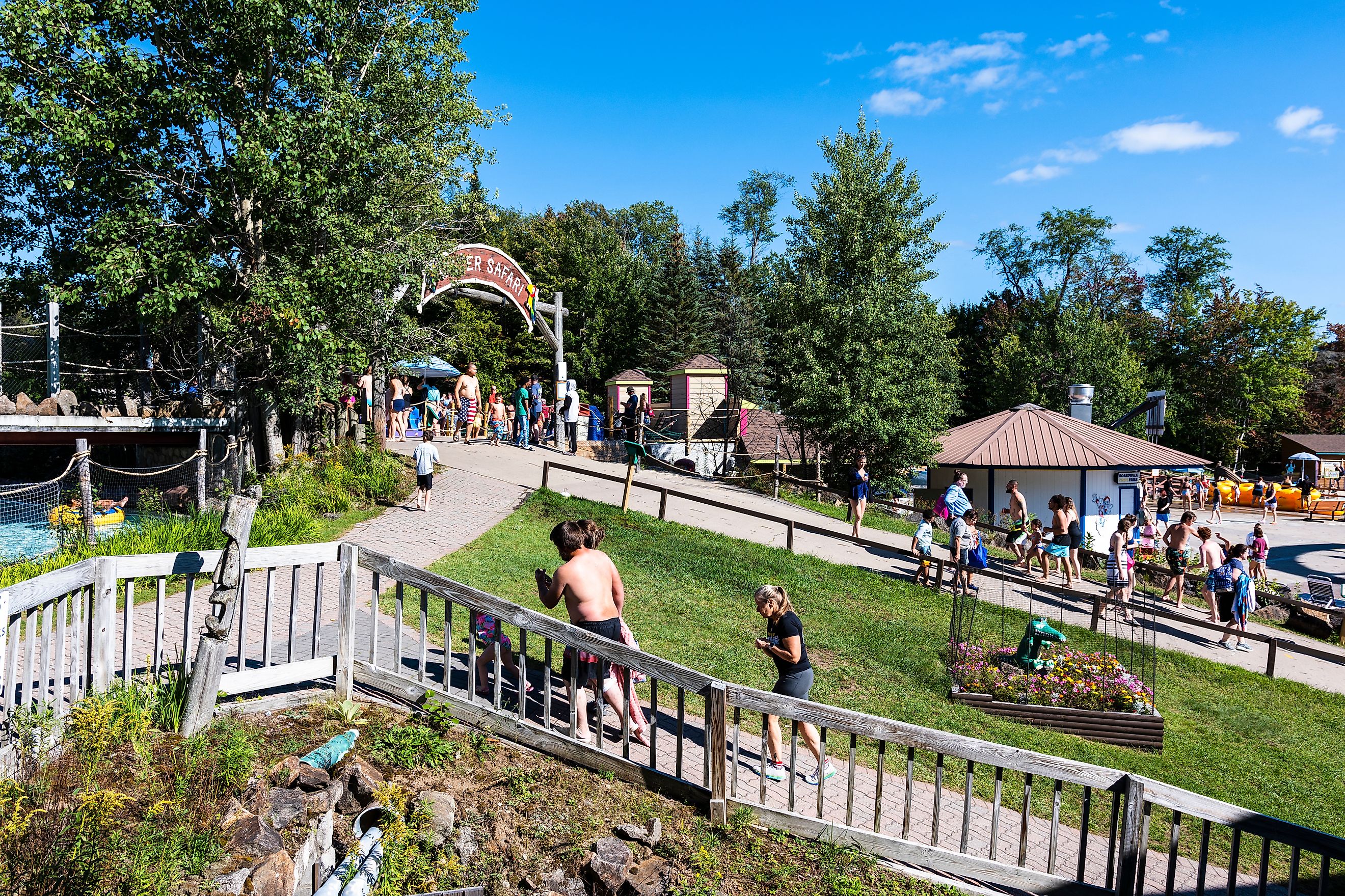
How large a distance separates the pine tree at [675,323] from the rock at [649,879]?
3780 centimetres

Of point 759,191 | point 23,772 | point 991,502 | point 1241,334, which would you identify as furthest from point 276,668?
point 759,191

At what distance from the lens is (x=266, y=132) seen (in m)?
13.0

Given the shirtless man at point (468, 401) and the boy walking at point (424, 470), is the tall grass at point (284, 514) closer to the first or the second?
the boy walking at point (424, 470)

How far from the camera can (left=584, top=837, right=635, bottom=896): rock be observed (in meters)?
4.46

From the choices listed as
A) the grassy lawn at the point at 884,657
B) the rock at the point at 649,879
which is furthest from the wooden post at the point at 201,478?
the rock at the point at 649,879

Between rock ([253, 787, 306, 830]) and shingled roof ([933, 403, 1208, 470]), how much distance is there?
21.2 metres

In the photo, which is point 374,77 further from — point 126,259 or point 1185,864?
point 1185,864

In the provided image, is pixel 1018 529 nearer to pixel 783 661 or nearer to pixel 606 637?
pixel 783 661

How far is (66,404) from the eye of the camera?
527 inches

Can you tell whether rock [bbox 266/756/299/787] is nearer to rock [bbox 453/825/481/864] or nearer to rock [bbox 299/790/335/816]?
rock [bbox 299/790/335/816]

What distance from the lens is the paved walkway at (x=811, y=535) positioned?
13.1m

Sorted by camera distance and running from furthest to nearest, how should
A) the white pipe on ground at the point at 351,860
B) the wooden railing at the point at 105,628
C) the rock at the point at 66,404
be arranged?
1. the rock at the point at 66,404
2. the wooden railing at the point at 105,628
3. the white pipe on ground at the point at 351,860

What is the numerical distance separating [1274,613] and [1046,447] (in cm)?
769

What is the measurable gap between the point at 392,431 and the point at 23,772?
20.6 metres
